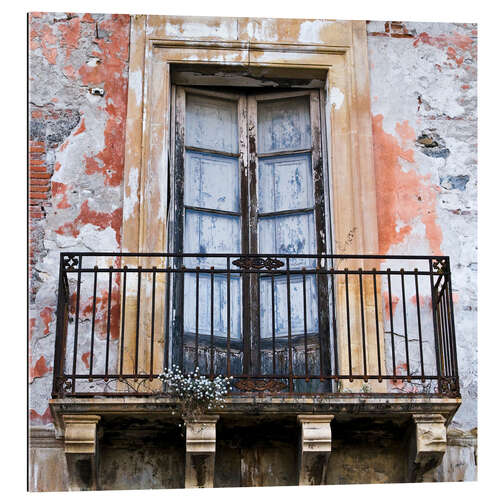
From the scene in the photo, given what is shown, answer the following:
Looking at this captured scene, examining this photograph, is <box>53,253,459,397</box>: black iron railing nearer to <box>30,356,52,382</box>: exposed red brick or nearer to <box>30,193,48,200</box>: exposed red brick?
<box>30,356,52,382</box>: exposed red brick

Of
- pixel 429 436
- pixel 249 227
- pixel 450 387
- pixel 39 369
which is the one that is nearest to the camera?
pixel 429 436

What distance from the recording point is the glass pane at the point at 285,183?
9977 millimetres

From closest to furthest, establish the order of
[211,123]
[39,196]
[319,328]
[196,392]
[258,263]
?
[196,392] → [258,263] → [319,328] → [39,196] → [211,123]

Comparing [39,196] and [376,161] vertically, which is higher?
[376,161]

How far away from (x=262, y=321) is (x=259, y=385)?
851mm

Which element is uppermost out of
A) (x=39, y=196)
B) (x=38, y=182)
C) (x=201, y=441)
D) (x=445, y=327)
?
(x=38, y=182)

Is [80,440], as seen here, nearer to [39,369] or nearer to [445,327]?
[39,369]

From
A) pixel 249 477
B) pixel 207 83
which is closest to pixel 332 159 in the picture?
pixel 207 83

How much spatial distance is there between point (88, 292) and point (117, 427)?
43.1 inches

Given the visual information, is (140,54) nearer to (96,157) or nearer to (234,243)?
(96,157)

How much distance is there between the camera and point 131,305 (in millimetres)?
9234

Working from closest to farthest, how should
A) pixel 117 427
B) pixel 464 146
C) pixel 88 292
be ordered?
pixel 117 427
pixel 88 292
pixel 464 146

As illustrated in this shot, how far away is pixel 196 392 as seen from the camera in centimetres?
842

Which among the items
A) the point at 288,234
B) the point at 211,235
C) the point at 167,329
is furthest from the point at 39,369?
the point at 288,234
